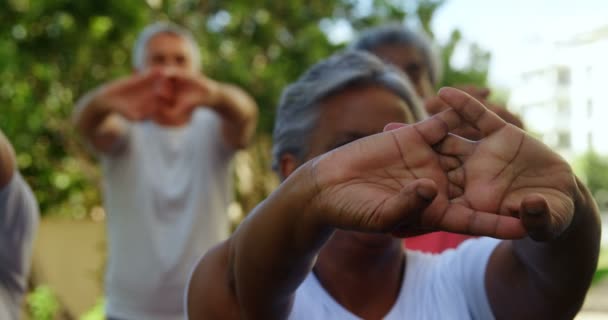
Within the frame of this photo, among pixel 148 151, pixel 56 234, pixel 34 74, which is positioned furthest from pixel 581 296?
pixel 56 234

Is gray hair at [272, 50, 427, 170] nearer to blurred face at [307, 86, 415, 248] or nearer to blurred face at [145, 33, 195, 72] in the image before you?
blurred face at [307, 86, 415, 248]

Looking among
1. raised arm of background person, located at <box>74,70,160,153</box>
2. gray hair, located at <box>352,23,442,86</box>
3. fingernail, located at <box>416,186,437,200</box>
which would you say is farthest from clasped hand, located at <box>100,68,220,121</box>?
fingernail, located at <box>416,186,437,200</box>

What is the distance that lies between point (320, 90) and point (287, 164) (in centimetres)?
19

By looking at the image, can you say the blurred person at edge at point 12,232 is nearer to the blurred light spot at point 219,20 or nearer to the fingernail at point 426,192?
the fingernail at point 426,192

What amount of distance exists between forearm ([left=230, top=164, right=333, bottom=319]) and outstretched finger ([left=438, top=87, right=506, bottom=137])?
245mm

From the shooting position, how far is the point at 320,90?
1.67m

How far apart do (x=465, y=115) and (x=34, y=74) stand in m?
5.75

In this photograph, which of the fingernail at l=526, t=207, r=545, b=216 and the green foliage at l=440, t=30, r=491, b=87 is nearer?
the fingernail at l=526, t=207, r=545, b=216

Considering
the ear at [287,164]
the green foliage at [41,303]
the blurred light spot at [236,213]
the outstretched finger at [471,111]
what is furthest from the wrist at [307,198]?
the blurred light spot at [236,213]

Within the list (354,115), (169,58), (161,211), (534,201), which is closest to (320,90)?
(354,115)

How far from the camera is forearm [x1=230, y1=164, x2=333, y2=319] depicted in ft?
4.08

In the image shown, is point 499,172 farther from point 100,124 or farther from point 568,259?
point 100,124

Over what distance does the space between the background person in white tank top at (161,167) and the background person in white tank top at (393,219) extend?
68.5 inches

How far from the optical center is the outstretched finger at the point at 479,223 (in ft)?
3.60
